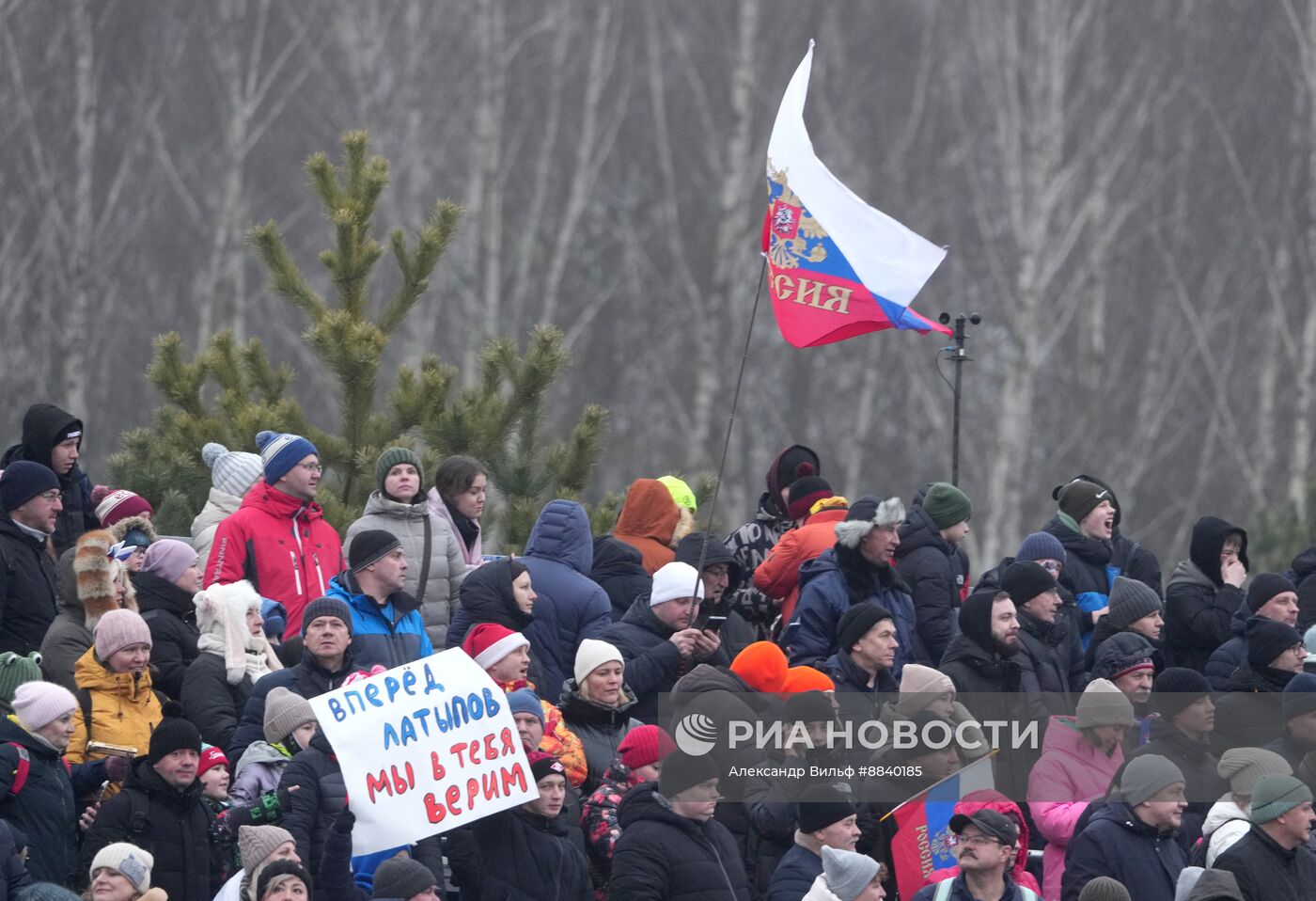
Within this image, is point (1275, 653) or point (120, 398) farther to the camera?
point (120, 398)

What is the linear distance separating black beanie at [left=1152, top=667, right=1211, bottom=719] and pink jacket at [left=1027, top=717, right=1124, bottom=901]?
26 cm

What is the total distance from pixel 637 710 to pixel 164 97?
2501 cm

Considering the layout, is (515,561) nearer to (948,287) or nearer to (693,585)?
(693,585)

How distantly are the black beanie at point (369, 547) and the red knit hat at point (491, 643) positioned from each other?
1.59ft

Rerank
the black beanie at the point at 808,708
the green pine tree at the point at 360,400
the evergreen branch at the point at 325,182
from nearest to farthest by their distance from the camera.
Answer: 1. the black beanie at the point at 808,708
2. the green pine tree at the point at 360,400
3. the evergreen branch at the point at 325,182

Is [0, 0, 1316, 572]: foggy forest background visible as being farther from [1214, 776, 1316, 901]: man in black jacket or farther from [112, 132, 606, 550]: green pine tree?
[1214, 776, 1316, 901]: man in black jacket

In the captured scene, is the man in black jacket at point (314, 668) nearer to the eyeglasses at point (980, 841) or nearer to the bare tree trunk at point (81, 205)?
the eyeglasses at point (980, 841)

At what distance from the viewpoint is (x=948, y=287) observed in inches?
1383

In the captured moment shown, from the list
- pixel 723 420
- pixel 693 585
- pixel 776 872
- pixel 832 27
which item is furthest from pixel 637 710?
pixel 832 27

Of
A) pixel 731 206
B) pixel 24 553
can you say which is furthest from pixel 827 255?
pixel 731 206

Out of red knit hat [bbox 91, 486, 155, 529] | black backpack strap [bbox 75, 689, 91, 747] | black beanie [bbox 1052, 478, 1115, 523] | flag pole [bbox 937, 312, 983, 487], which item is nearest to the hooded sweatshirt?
flag pole [bbox 937, 312, 983, 487]

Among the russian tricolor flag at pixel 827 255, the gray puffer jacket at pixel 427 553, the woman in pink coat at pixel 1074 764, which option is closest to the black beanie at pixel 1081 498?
the russian tricolor flag at pixel 827 255

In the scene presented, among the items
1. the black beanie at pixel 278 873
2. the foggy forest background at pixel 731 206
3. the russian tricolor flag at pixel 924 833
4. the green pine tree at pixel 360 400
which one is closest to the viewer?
the black beanie at pixel 278 873

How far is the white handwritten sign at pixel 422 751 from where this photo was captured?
27.3 feet
